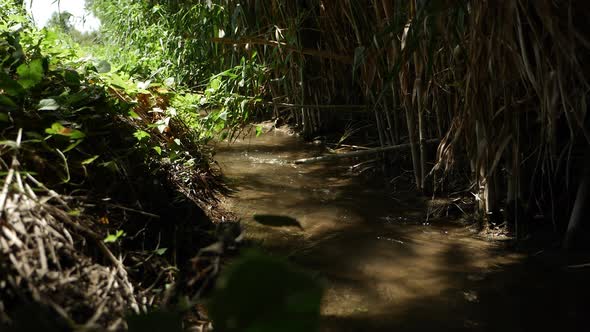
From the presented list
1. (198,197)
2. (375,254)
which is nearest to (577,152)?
(375,254)

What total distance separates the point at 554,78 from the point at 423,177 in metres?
0.91

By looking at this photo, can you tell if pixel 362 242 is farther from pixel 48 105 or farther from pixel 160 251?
pixel 48 105

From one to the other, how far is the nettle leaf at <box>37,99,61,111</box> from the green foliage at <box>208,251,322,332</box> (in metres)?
1.37

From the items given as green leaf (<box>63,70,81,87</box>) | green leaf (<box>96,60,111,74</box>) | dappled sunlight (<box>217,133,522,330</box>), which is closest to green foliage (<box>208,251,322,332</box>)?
dappled sunlight (<box>217,133,522,330</box>)

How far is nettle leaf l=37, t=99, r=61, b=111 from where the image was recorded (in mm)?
1561

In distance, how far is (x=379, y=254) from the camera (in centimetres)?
202

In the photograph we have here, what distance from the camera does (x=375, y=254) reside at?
202 centimetres

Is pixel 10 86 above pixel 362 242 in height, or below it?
above

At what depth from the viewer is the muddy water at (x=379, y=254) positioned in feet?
5.15

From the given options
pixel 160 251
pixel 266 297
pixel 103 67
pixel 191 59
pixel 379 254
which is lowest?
pixel 379 254

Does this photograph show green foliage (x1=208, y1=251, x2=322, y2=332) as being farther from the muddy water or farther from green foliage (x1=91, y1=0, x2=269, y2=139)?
green foliage (x1=91, y1=0, x2=269, y2=139)

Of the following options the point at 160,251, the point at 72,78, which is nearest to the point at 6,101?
the point at 72,78

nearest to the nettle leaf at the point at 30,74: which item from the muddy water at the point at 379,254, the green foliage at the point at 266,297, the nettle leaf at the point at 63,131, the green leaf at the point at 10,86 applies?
the green leaf at the point at 10,86

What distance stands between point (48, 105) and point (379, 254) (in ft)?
3.80
